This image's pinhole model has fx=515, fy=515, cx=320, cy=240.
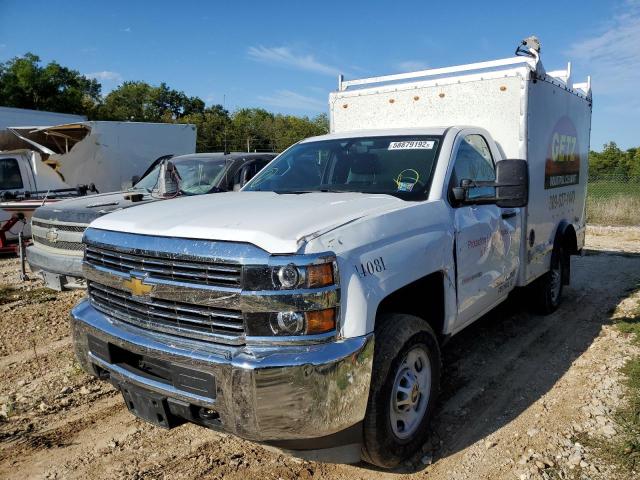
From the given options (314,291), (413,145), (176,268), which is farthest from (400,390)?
(413,145)

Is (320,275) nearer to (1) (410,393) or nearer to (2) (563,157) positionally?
(1) (410,393)

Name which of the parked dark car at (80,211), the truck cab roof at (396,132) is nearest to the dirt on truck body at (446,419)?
the parked dark car at (80,211)

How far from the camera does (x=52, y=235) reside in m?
6.11

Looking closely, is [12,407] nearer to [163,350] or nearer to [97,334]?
[97,334]

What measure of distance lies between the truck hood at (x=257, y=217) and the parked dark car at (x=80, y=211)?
2.65 metres

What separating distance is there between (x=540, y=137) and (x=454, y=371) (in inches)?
97.6

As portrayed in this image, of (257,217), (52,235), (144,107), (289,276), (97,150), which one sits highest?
(144,107)

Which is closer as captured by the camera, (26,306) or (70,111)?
(26,306)

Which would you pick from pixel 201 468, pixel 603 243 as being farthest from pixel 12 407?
pixel 603 243

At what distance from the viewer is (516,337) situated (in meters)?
5.32

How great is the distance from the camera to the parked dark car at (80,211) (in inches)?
233

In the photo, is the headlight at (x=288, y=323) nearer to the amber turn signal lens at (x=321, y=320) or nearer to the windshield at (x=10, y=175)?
the amber turn signal lens at (x=321, y=320)

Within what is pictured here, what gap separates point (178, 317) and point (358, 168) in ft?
6.43

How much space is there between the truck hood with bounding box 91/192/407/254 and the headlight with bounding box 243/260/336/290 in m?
0.09
